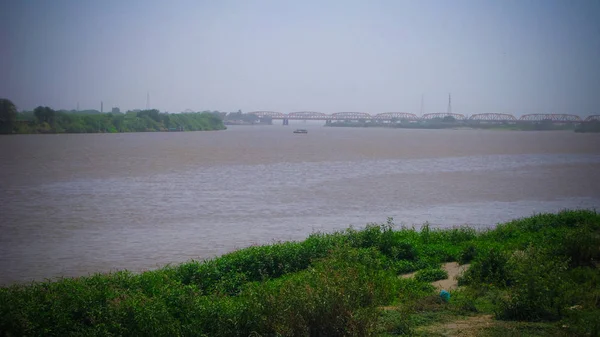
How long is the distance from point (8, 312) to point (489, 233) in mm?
Result: 7945

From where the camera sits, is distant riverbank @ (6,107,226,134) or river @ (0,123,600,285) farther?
distant riverbank @ (6,107,226,134)

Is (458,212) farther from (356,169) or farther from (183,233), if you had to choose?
(356,169)

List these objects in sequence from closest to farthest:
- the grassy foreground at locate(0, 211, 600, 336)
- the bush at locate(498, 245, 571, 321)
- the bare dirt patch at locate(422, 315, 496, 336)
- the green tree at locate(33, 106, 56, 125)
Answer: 1. the grassy foreground at locate(0, 211, 600, 336)
2. the bare dirt patch at locate(422, 315, 496, 336)
3. the bush at locate(498, 245, 571, 321)
4. the green tree at locate(33, 106, 56, 125)

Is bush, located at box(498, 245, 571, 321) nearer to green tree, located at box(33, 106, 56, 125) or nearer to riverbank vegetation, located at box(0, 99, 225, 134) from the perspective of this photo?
riverbank vegetation, located at box(0, 99, 225, 134)

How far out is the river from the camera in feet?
35.3

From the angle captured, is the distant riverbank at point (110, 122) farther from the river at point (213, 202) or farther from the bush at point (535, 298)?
the bush at point (535, 298)

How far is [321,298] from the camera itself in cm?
475

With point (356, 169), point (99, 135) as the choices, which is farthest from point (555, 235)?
point (99, 135)

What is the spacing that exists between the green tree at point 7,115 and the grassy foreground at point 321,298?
16.9 m

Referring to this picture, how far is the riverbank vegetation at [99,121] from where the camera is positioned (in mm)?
25984

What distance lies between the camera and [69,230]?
12.6 meters

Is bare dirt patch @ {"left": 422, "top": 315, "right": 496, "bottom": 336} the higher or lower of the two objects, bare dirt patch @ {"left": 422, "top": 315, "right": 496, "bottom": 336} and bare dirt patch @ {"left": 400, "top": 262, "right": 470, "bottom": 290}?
the higher

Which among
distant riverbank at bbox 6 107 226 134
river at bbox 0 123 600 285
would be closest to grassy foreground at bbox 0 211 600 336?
river at bbox 0 123 600 285

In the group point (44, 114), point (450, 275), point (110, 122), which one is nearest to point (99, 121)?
point (110, 122)
